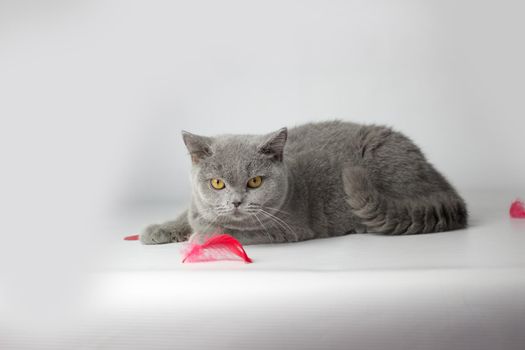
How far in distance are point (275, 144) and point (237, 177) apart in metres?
0.25

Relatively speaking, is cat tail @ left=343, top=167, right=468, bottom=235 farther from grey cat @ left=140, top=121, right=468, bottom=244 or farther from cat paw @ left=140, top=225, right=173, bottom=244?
cat paw @ left=140, top=225, right=173, bottom=244

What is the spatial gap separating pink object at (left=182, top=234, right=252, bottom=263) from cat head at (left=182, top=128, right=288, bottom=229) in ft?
0.41

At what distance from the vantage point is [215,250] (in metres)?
2.74

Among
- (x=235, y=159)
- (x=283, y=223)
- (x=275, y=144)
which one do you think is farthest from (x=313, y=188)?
(x=235, y=159)

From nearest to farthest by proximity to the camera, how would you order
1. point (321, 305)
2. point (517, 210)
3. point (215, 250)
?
point (321, 305) → point (215, 250) → point (517, 210)

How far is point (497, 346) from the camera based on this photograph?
2.02 meters

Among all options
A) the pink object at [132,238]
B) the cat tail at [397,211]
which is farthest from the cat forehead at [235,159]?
the pink object at [132,238]

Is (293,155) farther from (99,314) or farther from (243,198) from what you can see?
(99,314)

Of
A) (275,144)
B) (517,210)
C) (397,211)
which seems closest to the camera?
(275,144)

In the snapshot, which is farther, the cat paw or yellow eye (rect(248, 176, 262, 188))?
the cat paw

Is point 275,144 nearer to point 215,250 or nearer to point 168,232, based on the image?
point 215,250

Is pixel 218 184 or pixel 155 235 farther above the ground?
pixel 218 184

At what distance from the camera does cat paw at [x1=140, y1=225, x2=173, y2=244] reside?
3100mm

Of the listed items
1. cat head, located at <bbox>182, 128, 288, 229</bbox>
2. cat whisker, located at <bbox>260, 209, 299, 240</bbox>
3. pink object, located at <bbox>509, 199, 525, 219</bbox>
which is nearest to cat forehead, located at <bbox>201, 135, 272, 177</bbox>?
cat head, located at <bbox>182, 128, 288, 229</bbox>
